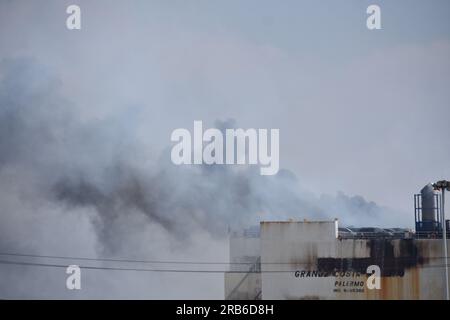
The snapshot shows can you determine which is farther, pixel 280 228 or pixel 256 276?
pixel 256 276

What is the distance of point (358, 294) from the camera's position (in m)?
40.1

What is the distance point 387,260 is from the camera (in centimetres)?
4084

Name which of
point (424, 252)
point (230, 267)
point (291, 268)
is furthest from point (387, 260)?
point (230, 267)

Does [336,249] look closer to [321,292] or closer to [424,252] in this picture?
[321,292]
